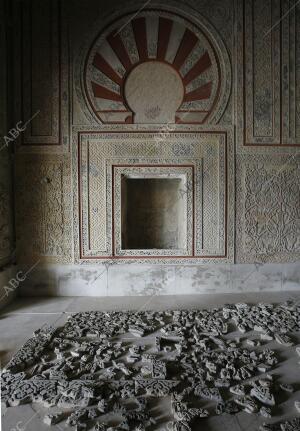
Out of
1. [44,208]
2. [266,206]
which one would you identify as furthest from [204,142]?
[44,208]

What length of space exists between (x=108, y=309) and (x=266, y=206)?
8.49ft

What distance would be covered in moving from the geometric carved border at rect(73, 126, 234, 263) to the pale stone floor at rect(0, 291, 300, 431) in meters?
0.57

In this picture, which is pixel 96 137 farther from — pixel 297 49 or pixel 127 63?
pixel 297 49

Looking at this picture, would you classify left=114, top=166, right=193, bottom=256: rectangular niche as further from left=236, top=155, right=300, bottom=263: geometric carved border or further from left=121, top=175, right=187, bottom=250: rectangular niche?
left=236, top=155, right=300, bottom=263: geometric carved border

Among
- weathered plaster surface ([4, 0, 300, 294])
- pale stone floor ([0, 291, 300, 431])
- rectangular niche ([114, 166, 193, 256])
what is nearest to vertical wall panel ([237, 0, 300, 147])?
weathered plaster surface ([4, 0, 300, 294])

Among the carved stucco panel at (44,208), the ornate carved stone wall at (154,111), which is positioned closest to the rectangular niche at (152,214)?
the ornate carved stone wall at (154,111)

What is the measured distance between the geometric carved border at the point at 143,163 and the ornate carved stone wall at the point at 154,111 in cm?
1

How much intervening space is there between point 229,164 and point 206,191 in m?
0.50

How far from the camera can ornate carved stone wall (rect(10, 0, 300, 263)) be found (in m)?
4.13

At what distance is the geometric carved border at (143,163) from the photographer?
164 inches

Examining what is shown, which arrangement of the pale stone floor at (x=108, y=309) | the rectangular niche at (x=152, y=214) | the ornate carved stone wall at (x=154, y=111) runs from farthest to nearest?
1. the rectangular niche at (x=152, y=214)
2. the ornate carved stone wall at (x=154, y=111)
3. the pale stone floor at (x=108, y=309)

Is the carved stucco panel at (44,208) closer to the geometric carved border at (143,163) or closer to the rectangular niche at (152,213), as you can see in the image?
the geometric carved border at (143,163)

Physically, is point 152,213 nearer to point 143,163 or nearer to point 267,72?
point 143,163

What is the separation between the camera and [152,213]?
4.84 metres
